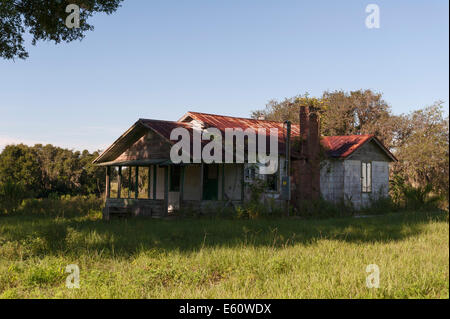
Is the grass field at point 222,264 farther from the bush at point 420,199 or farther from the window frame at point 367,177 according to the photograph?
the window frame at point 367,177

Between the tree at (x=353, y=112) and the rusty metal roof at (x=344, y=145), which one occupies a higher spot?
the tree at (x=353, y=112)

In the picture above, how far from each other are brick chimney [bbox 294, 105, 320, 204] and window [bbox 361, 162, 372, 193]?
3981 mm

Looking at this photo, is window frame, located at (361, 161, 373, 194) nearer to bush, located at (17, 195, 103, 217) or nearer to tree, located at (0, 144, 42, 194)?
bush, located at (17, 195, 103, 217)

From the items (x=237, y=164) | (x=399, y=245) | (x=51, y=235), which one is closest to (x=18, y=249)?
(x=51, y=235)

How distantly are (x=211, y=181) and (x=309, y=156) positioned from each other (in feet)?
15.7

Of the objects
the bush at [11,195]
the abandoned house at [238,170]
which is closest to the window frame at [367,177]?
the abandoned house at [238,170]

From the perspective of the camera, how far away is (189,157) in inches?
725

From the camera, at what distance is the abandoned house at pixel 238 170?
19.1m

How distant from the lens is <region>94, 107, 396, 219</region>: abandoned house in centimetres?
1912

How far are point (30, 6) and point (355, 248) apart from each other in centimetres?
1343

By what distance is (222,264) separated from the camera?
24.6ft

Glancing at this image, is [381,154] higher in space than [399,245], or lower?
higher

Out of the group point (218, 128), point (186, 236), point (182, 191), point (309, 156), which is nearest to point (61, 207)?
point (182, 191)

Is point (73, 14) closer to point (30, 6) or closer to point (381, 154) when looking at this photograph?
point (30, 6)
